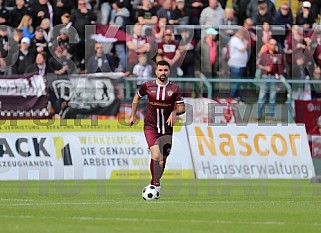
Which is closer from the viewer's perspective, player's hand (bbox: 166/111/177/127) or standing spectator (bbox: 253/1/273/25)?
player's hand (bbox: 166/111/177/127)

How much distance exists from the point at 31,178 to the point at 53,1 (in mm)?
5213

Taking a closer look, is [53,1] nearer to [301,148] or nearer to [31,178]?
[31,178]

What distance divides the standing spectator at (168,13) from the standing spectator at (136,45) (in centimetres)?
132

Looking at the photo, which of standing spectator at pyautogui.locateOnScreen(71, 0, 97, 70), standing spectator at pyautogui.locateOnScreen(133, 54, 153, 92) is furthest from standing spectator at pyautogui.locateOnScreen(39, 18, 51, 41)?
standing spectator at pyautogui.locateOnScreen(133, 54, 153, 92)

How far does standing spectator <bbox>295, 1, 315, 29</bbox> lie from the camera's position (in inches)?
1115

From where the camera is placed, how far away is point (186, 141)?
25.2 metres

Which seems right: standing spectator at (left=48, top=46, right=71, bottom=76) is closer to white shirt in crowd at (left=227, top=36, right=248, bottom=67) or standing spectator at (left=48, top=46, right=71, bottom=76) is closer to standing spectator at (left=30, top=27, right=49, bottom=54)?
standing spectator at (left=30, top=27, right=49, bottom=54)

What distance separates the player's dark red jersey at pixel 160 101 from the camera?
16688 mm

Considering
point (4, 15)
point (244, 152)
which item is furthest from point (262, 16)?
point (4, 15)

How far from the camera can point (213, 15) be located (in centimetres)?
2698
